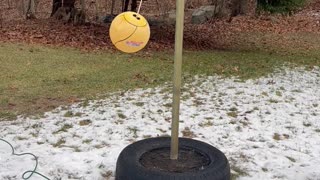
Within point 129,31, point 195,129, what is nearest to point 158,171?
point 129,31

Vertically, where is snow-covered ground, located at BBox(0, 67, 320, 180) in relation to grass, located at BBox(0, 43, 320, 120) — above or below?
below

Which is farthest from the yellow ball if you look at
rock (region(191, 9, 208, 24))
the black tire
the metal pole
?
rock (region(191, 9, 208, 24))

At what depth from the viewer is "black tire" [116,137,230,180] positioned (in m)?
3.37

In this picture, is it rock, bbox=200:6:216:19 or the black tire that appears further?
rock, bbox=200:6:216:19

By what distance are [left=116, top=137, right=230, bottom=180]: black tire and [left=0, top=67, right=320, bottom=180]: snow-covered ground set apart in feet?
0.99

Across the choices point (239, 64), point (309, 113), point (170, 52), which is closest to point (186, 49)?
point (170, 52)

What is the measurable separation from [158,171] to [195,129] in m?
1.69

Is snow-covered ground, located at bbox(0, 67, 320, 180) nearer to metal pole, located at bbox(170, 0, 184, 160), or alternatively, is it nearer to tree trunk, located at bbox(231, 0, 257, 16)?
metal pole, located at bbox(170, 0, 184, 160)

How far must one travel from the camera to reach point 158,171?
3.41 meters

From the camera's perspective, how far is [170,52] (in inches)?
394

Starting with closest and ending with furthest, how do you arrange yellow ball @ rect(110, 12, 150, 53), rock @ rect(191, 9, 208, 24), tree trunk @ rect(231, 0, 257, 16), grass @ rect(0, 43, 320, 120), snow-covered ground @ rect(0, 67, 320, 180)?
snow-covered ground @ rect(0, 67, 320, 180) < yellow ball @ rect(110, 12, 150, 53) < grass @ rect(0, 43, 320, 120) < rock @ rect(191, 9, 208, 24) < tree trunk @ rect(231, 0, 257, 16)

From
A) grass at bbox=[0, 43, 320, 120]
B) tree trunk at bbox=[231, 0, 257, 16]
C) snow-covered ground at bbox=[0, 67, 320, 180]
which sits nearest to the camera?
snow-covered ground at bbox=[0, 67, 320, 180]

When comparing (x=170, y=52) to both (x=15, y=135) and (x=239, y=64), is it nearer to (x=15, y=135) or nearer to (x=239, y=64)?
(x=239, y=64)

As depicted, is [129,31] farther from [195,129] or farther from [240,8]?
[240,8]
